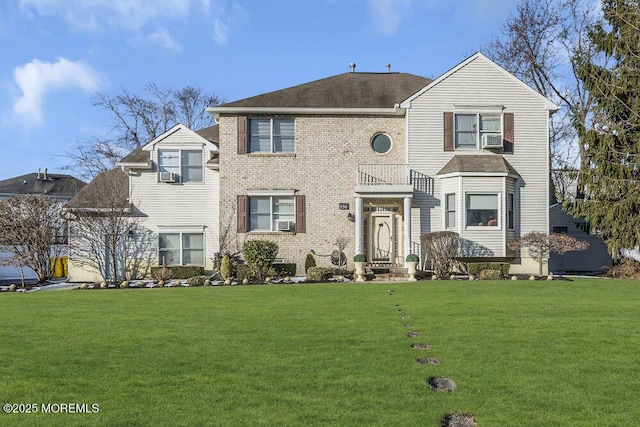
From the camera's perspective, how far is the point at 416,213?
22.3m

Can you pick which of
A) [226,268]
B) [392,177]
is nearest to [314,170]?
[392,177]

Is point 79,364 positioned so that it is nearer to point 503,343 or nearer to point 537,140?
point 503,343

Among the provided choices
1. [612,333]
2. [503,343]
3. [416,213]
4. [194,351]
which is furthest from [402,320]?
[416,213]

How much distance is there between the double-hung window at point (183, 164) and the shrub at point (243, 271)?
449 cm

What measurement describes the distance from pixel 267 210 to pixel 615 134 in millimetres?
13986

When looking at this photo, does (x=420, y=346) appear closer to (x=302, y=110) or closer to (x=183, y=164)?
(x=302, y=110)

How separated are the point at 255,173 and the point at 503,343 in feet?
53.5

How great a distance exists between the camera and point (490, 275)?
19.6 metres

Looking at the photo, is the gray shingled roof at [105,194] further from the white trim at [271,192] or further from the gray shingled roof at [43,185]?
the gray shingled roof at [43,185]

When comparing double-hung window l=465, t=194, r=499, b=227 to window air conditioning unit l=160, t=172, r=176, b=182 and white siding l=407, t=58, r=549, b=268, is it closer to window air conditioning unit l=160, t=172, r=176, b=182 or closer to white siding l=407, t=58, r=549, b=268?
white siding l=407, t=58, r=549, b=268

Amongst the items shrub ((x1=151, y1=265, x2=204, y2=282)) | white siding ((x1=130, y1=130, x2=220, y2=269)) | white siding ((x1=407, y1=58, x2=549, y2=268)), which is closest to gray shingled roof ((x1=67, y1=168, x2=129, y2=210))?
white siding ((x1=130, y1=130, x2=220, y2=269))

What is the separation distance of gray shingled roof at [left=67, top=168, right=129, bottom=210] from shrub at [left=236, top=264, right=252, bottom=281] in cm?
564

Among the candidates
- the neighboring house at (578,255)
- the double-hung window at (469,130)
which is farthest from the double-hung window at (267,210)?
the neighboring house at (578,255)

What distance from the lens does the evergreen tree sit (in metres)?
20.7
